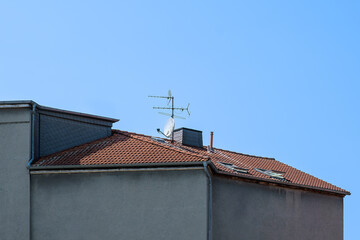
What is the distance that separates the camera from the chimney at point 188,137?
105 ft

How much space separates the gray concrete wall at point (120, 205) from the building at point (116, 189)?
0.13ft

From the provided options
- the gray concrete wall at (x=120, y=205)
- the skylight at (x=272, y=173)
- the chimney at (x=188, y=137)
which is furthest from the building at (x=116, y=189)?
the chimney at (x=188, y=137)

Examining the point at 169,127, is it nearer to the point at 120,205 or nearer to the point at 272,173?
the point at 272,173

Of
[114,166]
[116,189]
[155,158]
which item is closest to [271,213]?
[155,158]

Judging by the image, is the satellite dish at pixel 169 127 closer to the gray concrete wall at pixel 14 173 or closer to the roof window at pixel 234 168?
the roof window at pixel 234 168

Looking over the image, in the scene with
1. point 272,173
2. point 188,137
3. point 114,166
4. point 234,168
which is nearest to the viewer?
point 114,166

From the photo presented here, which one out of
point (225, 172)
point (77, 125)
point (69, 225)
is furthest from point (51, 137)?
point (225, 172)

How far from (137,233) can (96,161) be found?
11.5ft

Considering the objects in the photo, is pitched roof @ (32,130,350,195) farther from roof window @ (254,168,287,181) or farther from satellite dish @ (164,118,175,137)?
satellite dish @ (164,118,175,137)

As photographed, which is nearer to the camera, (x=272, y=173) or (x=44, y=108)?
(x=44, y=108)

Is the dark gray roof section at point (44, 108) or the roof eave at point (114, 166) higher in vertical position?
the dark gray roof section at point (44, 108)

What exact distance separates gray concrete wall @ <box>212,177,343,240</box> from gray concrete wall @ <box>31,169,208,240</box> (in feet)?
4.96

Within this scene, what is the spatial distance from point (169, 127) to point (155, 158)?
7700mm

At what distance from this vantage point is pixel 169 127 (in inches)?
1294
